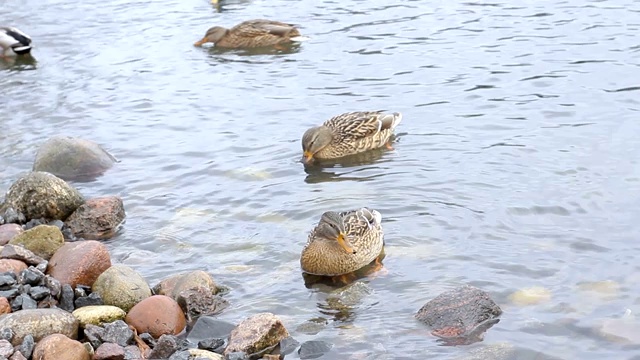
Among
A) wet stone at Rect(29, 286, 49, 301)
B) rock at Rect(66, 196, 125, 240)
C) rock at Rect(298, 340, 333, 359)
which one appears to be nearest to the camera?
rock at Rect(298, 340, 333, 359)

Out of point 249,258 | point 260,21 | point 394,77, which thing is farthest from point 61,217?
point 260,21

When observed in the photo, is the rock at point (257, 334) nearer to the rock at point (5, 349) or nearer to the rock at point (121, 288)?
the rock at point (121, 288)

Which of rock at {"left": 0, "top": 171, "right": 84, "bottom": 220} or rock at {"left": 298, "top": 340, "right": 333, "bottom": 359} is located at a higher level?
rock at {"left": 298, "top": 340, "right": 333, "bottom": 359}

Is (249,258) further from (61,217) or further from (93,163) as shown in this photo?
(93,163)

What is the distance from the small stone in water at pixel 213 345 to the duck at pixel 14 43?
1147cm

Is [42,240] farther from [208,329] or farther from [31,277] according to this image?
[208,329]

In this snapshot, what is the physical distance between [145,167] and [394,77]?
14.4 ft

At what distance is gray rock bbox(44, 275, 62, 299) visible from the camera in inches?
316

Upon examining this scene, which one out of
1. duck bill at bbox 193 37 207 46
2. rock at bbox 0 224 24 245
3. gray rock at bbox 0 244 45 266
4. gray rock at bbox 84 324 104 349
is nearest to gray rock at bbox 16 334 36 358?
gray rock at bbox 84 324 104 349

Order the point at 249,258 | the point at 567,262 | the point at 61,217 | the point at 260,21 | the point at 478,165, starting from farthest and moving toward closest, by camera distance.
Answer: the point at 260,21 < the point at 478,165 < the point at 61,217 < the point at 249,258 < the point at 567,262

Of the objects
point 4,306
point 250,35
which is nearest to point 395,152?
point 4,306

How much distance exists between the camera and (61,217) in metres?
10.4

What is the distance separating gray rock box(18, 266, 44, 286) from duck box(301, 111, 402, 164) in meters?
4.43

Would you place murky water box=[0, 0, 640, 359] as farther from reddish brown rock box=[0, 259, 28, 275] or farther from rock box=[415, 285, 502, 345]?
reddish brown rock box=[0, 259, 28, 275]
